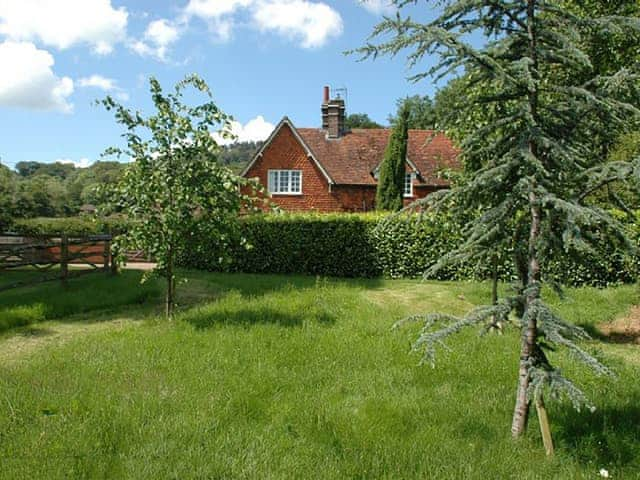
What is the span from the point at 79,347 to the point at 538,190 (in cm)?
659

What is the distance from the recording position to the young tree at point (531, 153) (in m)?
3.84

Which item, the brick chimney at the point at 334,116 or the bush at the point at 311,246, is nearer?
the bush at the point at 311,246

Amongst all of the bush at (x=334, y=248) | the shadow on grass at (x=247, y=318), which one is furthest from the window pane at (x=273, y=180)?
the shadow on grass at (x=247, y=318)

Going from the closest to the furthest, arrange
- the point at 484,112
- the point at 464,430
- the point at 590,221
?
the point at 590,221
the point at 464,430
the point at 484,112

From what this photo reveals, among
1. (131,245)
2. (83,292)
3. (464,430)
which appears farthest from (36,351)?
(464,430)

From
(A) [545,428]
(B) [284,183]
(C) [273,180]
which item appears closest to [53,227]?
(C) [273,180]

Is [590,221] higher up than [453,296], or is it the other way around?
[590,221]

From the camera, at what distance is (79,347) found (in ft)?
23.5

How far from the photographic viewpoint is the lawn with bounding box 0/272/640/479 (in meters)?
4.04

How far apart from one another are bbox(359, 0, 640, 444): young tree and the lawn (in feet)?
2.49

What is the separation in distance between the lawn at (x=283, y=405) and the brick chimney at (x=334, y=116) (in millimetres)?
21606

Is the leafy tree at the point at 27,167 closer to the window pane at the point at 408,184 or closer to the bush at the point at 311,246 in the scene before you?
the window pane at the point at 408,184

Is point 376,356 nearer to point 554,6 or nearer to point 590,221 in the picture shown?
point 590,221

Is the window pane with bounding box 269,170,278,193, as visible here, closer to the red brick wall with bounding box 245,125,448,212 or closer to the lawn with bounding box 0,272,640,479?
the red brick wall with bounding box 245,125,448,212
